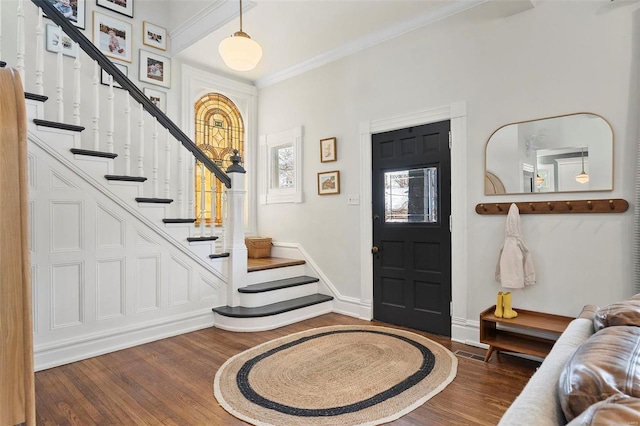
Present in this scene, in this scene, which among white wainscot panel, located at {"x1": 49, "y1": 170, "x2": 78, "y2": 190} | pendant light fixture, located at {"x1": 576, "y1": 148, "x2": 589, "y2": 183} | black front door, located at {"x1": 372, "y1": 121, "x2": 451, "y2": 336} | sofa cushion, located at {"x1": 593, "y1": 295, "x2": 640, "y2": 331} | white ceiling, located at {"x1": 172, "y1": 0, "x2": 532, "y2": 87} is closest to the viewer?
sofa cushion, located at {"x1": 593, "y1": 295, "x2": 640, "y2": 331}

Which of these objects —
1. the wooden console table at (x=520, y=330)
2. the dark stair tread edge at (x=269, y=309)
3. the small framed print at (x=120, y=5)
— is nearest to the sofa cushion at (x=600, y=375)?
the wooden console table at (x=520, y=330)

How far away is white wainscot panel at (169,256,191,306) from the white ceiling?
98.3 inches

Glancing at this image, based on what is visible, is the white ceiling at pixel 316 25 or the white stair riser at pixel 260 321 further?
the white stair riser at pixel 260 321

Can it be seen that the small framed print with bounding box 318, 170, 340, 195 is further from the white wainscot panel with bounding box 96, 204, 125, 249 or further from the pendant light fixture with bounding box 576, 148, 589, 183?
the pendant light fixture with bounding box 576, 148, 589, 183

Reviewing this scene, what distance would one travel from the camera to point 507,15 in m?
3.12

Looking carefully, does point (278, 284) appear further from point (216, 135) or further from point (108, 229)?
point (216, 135)

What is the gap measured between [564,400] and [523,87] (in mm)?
2853

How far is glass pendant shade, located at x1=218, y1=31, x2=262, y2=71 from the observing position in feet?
9.20

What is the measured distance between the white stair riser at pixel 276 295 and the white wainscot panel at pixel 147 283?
2.95 feet

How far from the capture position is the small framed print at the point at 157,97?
4.32 metres

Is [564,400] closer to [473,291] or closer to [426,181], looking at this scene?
[473,291]

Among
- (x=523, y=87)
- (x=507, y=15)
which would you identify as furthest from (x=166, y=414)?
(x=507, y=15)

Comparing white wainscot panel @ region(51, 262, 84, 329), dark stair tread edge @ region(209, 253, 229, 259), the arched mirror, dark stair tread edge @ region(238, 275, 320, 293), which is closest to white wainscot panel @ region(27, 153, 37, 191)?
white wainscot panel @ region(51, 262, 84, 329)

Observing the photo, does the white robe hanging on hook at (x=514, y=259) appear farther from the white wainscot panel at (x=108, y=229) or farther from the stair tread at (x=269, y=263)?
the white wainscot panel at (x=108, y=229)
